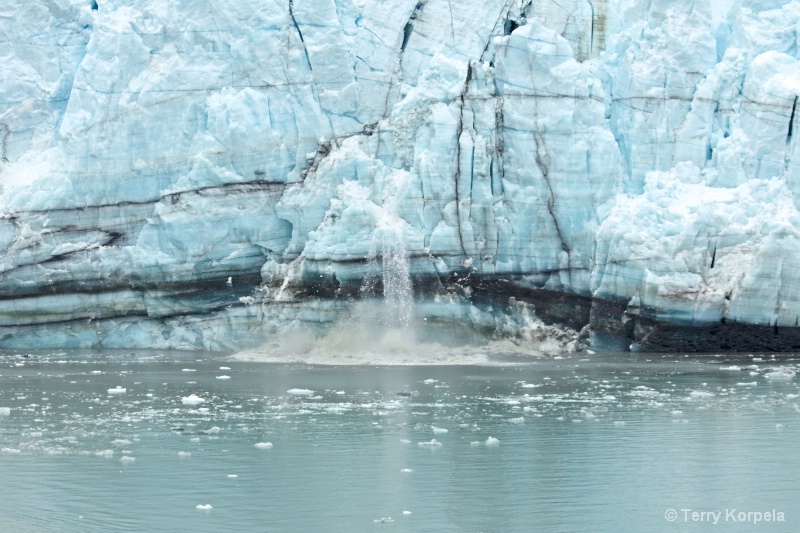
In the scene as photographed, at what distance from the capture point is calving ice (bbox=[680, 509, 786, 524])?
274 inches

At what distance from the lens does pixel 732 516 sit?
7035mm

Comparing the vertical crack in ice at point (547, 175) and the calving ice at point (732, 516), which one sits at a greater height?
the vertical crack in ice at point (547, 175)

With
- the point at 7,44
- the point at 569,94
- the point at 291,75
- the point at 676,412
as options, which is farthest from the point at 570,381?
the point at 7,44

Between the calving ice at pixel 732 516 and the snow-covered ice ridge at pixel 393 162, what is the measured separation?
831 cm

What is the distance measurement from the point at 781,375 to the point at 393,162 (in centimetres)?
654

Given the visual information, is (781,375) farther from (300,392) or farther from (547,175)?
(300,392)

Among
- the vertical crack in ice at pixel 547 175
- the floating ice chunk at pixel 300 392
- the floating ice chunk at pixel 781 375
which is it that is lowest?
the floating ice chunk at pixel 300 392

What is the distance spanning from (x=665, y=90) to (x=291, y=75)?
565cm

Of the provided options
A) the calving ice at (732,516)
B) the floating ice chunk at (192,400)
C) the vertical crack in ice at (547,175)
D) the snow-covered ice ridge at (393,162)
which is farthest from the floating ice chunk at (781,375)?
the floating ice chunk at (192,400)

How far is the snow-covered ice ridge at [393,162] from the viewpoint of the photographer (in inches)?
619

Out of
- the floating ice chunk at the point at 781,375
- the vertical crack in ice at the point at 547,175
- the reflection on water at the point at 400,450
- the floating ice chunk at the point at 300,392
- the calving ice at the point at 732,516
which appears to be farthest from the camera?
the vertical crack in ice at the point at 547,175

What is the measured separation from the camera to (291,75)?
56.3ft

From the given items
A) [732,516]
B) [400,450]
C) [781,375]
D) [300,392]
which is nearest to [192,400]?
[300,392]

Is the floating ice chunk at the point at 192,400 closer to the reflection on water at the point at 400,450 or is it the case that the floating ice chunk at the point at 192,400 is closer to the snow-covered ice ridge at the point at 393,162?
the reflection on water at the point at 400,450
